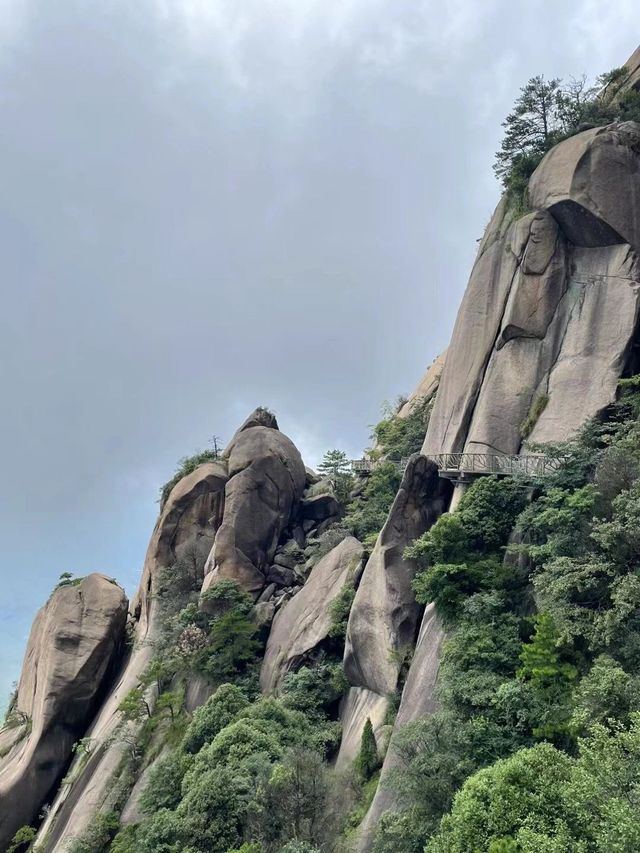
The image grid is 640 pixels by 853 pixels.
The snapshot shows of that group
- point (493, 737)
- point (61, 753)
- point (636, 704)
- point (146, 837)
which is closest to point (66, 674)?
point (61, 753)

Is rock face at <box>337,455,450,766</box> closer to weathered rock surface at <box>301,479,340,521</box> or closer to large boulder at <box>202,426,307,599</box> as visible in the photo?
large boulder at <box>202,426,307,599</box>

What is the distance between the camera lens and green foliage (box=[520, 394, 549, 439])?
23.3m

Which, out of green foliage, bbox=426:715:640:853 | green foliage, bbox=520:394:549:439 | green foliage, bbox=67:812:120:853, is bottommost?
green foliage, bbox=67:812:120:853

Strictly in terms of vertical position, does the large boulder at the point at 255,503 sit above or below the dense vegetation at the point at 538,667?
above

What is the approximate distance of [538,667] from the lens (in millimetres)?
14883

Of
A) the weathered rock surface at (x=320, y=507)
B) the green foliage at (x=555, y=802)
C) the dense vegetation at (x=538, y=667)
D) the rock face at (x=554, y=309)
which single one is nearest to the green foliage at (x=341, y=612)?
the dense vegetation at (x=538, y=667)

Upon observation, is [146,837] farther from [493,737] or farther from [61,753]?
[61,753]

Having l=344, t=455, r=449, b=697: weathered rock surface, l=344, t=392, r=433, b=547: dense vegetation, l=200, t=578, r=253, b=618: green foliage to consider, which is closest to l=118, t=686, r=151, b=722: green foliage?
l=200, t=578, r=253, b=618: green foliage

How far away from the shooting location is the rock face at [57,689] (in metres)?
31.5

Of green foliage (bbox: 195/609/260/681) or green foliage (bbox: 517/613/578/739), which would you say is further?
green foliage (bbox: 195/609/260/681)

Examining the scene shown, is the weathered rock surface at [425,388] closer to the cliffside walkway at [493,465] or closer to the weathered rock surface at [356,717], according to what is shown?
the cliffside walkway at [493,465]

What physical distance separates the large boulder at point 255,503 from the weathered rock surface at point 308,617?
4250 millimetres

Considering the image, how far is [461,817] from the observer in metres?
11.3

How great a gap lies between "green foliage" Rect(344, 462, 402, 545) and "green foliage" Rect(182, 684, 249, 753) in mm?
10976
